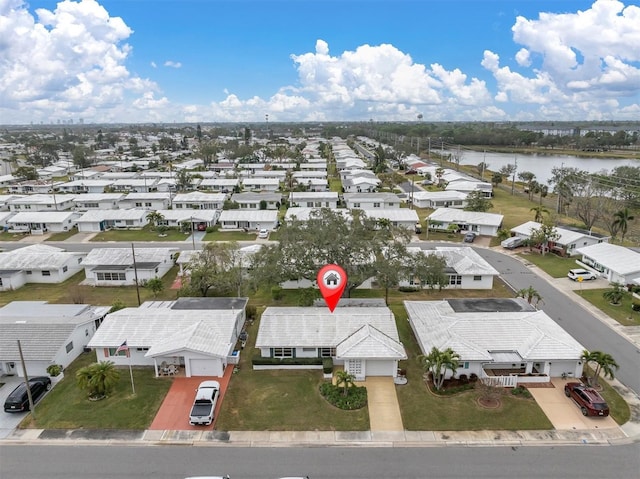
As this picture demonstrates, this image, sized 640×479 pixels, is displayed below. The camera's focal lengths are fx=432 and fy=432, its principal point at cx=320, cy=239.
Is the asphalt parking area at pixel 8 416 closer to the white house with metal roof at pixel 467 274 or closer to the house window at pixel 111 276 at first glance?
the house window at pixel 111 276

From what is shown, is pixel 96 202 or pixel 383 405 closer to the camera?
pixel 383 405

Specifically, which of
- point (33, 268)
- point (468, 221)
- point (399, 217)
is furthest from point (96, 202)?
point (468, 221)

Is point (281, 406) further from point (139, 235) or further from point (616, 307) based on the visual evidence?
point (139, 235)

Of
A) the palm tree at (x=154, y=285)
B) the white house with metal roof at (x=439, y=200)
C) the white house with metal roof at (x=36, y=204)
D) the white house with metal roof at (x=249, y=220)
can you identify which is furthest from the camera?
the white house with metal roof at (x=439, y=200)

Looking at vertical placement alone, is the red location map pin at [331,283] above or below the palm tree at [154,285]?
above

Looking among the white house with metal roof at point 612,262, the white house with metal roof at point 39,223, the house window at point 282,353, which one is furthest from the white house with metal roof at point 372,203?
the house window at point 282,353

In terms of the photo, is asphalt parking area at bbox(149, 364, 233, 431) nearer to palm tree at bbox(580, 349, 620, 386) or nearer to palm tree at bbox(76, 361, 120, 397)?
palm tree at bbox(76, 361, 120, 397)
